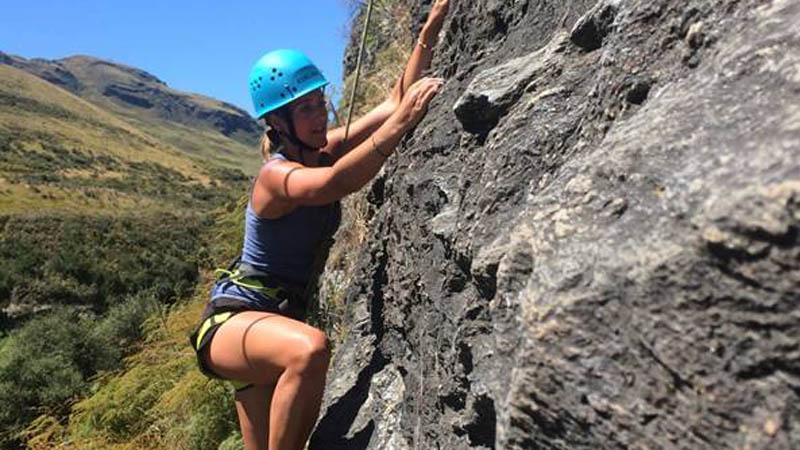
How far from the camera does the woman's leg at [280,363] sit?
334cm

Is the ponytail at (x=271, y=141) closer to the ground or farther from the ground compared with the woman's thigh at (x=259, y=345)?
farther from the ground

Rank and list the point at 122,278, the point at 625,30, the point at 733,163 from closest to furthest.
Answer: the point at 733,163 → the point at 625,30 → the point at 122,278

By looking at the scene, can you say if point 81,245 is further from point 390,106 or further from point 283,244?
point 283,244

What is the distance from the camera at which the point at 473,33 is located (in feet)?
13.1

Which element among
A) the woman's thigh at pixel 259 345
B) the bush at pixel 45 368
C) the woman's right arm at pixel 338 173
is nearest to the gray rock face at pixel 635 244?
the woman's right arm at pixel 338 173

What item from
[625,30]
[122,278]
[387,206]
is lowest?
[122,278]

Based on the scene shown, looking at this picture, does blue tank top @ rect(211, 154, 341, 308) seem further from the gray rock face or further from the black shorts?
the gray rock face

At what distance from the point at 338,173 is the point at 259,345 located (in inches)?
38.4

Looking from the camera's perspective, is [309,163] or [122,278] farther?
[122,278]

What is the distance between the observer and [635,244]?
1700 mm

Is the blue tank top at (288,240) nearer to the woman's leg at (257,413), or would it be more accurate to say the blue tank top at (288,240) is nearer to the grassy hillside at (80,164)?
the woman's leg at (257,413)

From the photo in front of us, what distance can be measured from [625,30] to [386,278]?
2575 millimetres

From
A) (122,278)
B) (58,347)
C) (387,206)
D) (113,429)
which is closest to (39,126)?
(122,278)

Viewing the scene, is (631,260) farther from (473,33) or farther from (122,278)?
(122,278)
